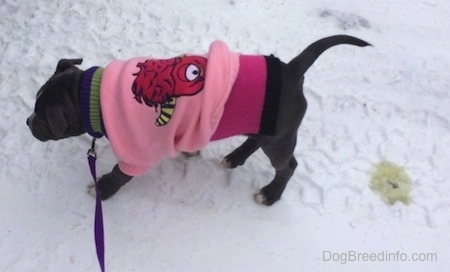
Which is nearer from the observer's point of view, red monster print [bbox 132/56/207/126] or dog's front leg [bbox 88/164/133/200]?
red monster print [bbox 132/56/207/126]

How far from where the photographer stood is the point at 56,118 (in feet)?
6.10

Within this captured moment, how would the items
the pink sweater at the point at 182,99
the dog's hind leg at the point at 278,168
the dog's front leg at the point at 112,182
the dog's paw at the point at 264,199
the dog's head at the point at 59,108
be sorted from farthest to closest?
1. the dog's paw at the point at 264,199
2. the dog's front leg at the point at 112,182
3. the dog's hind leg at the point at 278,168
4. the dog's head at the point at 59,108
5. the pink sweater at the point at 182,99

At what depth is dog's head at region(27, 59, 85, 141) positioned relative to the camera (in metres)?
1.87

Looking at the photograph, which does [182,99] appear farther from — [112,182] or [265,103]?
[112,182]

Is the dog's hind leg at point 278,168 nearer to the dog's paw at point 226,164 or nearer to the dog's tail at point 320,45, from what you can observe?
the dog's paw at point 226,164

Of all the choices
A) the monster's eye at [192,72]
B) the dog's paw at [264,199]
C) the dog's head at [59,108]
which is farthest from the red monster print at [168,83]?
the dog's paw at [264,199]

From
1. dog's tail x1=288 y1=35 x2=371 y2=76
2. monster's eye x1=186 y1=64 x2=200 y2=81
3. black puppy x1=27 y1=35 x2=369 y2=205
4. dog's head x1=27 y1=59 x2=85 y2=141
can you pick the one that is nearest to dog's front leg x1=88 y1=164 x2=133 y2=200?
black puppy x1=27 y1=35 x2=369 y2=205

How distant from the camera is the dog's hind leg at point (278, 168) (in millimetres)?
2031

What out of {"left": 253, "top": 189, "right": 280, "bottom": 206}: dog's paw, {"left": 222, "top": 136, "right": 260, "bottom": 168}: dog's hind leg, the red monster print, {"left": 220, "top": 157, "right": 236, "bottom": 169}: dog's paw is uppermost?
the red monster print

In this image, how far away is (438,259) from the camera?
223 centimetres

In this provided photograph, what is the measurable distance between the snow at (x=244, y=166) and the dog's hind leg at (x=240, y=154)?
80 mm

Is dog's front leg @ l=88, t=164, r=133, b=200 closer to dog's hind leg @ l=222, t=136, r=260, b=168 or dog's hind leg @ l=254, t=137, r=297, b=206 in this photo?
dog's hind leg @ l=222, t=136, r=260, b=168

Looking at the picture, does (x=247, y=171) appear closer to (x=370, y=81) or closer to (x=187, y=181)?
(x=187, y=181)

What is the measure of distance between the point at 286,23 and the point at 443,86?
1088mm
